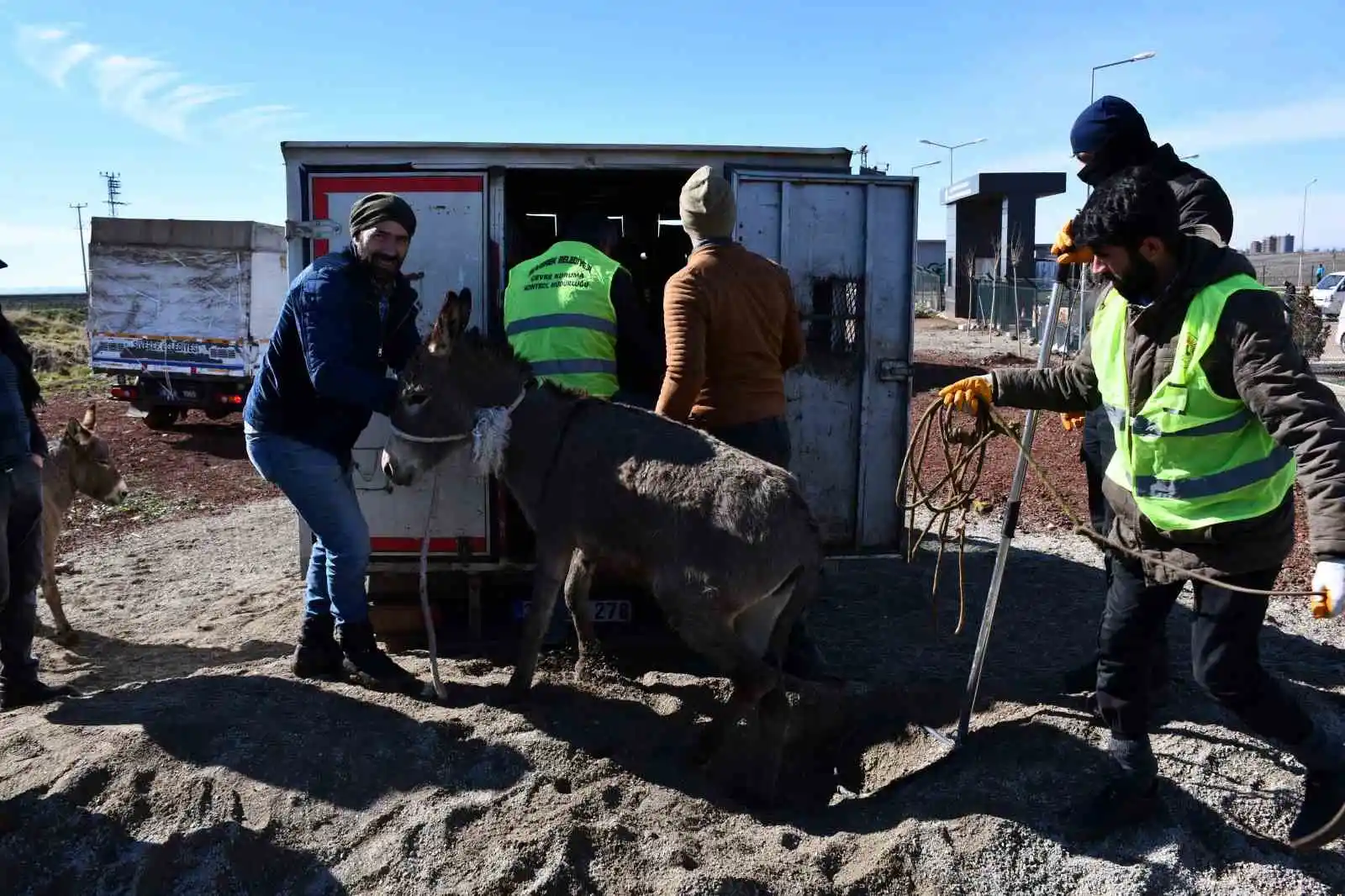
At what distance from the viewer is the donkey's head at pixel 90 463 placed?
7.31 metres

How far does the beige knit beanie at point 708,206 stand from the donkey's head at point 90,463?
5228 mm

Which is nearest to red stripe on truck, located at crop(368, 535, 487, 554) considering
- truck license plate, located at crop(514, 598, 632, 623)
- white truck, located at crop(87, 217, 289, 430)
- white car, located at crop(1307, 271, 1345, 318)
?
truck license plate, located at crop(514, 598, 632, 623)

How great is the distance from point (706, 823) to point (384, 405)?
Answer: 2245mm

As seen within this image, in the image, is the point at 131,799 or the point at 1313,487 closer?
the point at 1313,487

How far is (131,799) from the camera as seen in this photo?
3.75 meters

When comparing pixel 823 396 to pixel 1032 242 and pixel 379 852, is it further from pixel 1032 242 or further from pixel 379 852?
pixel 1032 242

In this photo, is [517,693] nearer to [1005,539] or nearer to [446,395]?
[446,395]

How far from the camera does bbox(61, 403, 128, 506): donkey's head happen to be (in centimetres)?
731

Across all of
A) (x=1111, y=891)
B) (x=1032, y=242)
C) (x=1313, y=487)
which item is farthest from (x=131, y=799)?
(x=1032, y=242)

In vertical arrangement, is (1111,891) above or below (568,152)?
below

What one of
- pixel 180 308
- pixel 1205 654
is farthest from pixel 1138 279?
pixel 180 308

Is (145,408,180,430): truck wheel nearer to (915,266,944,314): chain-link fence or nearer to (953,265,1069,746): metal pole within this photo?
(953,265,1069,746): metal pole

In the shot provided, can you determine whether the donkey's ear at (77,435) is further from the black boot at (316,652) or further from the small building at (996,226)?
the small building at (996,226)

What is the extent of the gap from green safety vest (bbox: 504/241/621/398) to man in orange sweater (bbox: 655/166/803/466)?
0.52 m
